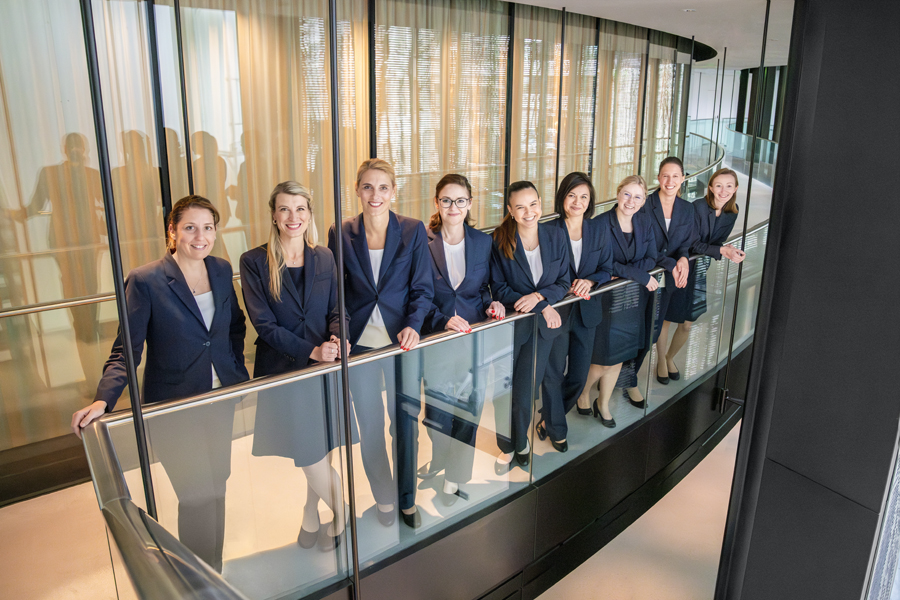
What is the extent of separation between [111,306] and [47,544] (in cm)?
130

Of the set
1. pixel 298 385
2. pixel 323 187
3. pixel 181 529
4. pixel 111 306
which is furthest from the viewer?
pixel 323 187

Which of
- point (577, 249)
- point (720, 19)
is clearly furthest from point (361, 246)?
point (720, 19)

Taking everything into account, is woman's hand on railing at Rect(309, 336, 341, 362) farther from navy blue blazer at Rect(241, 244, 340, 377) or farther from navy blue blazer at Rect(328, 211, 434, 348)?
navy blue blazer at Rect(328, 211, 434, 348)

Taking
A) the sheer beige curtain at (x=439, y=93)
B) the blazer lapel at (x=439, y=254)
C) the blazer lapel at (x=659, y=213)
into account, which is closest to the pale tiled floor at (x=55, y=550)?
the blazer lapel at (x=439, y=254)

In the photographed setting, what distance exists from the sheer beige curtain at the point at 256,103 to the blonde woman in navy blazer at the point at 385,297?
177cm

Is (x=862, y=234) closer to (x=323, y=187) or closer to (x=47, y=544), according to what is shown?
(x=323, y=187)

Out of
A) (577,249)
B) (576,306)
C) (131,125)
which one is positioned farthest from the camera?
(131,125)

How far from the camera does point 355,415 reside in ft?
8.50

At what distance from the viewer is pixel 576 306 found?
11.2 feet

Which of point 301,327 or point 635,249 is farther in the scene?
point 635,249

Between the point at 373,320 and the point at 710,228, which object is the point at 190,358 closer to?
the point at 373,320

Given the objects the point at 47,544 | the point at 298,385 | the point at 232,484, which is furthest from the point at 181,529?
the point at 47,544

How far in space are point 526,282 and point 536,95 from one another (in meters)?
3.68

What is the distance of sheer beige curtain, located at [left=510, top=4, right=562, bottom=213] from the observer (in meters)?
6.05
